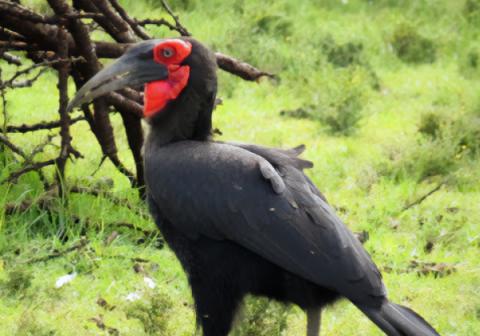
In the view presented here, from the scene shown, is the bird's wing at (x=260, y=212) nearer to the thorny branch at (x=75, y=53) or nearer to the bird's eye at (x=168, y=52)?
the bird's eye at (x=168, y=52)

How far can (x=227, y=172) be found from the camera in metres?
3.68

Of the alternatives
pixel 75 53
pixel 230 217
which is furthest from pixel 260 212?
pixel 75 53

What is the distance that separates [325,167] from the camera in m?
6.52

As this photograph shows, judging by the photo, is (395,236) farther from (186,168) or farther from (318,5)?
(318,5)

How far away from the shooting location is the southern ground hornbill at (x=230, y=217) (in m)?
3.53

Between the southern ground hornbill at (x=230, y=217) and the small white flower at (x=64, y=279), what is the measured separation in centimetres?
85

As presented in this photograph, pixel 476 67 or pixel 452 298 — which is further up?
pixel 452 298

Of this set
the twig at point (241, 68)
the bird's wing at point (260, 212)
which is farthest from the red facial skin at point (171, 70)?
the twig at point (241, 68)

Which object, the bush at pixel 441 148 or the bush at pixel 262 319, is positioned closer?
the bush at pixel 262 319

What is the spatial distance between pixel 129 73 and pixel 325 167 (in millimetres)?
2844

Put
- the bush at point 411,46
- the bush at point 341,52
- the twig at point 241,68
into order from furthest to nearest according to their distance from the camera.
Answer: the bush at point 411,46, the bush at point 341,52, the twig at point 241,68

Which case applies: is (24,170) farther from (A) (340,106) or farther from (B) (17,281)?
(A) (340,106)

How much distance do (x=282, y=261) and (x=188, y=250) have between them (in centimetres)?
39

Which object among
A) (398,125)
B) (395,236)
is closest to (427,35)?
(398,125)
